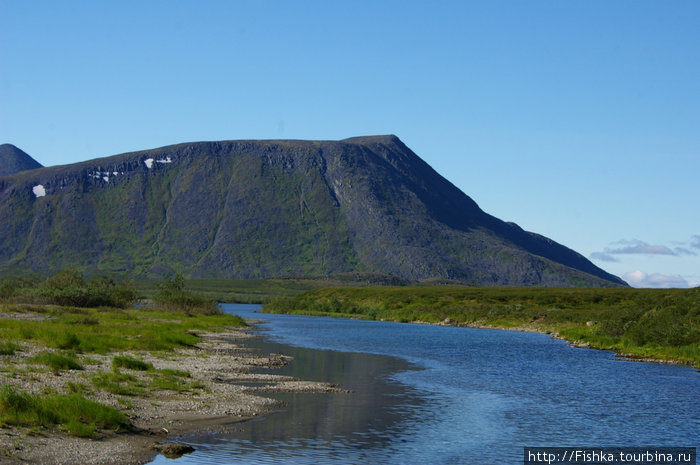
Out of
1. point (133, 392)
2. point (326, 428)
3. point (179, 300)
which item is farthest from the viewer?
point (179, 300)

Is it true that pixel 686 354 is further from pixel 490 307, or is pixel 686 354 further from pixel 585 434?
pixel 490 307

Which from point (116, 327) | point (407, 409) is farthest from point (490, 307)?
point (407, 409)

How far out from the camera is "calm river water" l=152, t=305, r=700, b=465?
27.1 m

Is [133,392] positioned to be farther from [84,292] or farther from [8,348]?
[84,292]

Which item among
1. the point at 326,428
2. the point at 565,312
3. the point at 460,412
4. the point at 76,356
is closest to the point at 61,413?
the point at 326,428

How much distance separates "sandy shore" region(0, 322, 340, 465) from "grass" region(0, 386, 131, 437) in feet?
1.60

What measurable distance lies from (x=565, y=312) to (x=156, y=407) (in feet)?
317

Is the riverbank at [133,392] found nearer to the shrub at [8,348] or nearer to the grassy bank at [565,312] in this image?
the shrub at [8,348]

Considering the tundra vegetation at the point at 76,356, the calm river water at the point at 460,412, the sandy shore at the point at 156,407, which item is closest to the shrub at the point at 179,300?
the tundra vegetation at the point at 76,356

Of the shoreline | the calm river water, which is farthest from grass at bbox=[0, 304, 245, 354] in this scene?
the shoreline

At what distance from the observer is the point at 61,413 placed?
26.5 m

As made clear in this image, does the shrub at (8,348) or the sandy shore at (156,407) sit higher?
the shrub at (8,348)

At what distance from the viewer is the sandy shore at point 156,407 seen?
23234 millimetres

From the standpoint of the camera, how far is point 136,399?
3300 centimetres
